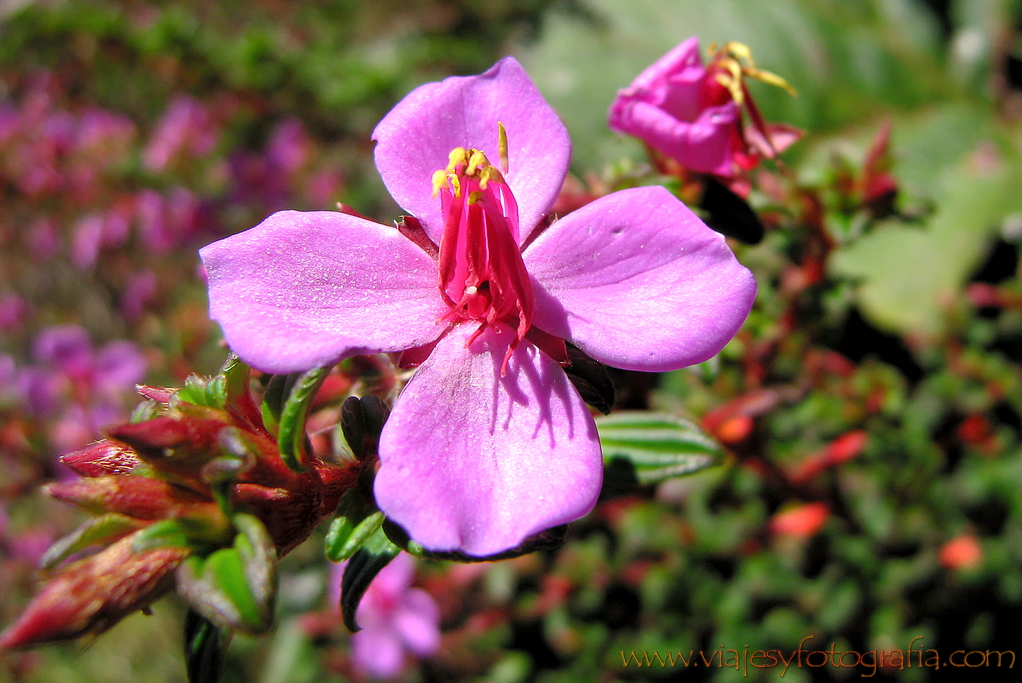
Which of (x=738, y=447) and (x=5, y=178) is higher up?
(x=5, y=178)

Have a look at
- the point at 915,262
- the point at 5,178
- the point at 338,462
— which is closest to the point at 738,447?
the point at 338,462

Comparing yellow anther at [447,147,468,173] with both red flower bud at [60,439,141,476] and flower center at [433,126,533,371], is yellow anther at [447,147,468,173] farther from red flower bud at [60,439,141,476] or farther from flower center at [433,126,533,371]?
red flower bud at [60,439,141,476]

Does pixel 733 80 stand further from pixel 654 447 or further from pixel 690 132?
pixel 654 447

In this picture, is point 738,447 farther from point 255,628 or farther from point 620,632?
point 255,628

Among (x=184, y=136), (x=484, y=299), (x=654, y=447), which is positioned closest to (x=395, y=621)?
(x=654, y=447)

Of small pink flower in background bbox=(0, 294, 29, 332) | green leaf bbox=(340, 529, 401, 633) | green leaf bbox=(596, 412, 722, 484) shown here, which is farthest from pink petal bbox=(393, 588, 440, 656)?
small pink flower in background bbox=(0, 294, 29, 332)

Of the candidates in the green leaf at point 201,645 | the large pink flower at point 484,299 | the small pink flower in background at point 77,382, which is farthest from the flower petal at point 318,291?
the small pink flower in background at point 77,382

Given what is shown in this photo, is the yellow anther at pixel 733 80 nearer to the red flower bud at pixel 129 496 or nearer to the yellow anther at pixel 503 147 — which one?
the yellow anther at pixel 503 147
